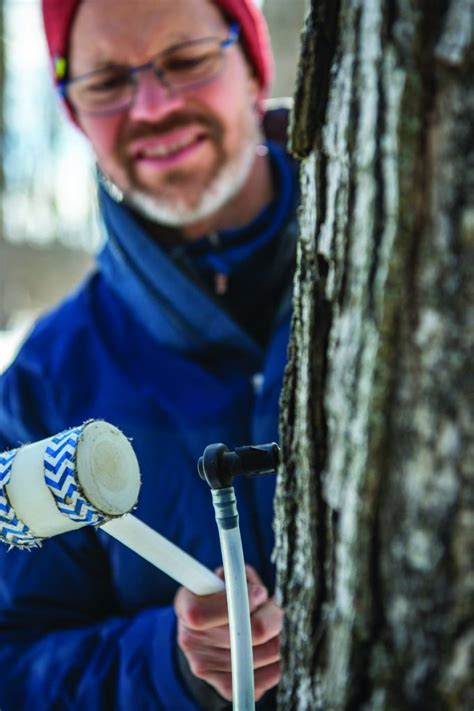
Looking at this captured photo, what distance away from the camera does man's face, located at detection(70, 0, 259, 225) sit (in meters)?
2.24

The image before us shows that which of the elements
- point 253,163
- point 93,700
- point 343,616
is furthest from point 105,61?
point 343,616

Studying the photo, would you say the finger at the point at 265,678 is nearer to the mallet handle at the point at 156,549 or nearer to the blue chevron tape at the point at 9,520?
the mallet handle at the point at 156,549

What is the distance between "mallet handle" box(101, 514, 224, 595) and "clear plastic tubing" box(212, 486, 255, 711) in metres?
0.12

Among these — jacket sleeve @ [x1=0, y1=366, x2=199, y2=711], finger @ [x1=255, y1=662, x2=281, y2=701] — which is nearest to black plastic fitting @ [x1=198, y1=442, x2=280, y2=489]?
finger @ [x1=255, y1=662, x2=281, y2=701]

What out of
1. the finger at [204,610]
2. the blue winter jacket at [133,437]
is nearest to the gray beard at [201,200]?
the blue winter jacket at [133,437]

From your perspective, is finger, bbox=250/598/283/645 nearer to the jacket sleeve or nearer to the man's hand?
the man's hand

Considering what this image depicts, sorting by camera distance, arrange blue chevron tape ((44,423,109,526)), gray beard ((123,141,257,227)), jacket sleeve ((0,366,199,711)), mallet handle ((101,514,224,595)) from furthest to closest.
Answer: gray beard ((123,141,257,227)) → jacket sleeve ((0,366,199,711)) → mallet handle ((101,514,224,595)) → blue chevron tape ((44,423,109,526))

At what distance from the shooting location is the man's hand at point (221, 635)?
1.29 m

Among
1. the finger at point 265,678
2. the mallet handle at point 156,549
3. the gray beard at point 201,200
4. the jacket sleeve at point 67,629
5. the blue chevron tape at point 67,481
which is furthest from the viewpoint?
the gray beard at point 201,200

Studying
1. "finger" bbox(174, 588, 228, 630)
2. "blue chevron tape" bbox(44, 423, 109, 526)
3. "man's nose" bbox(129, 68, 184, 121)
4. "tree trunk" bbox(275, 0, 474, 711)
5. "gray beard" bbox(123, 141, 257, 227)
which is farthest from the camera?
"gray beard" bbox(123, 141, 257, 227)

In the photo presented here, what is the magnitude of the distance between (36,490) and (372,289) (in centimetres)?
52

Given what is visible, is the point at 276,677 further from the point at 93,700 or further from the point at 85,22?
the point at 85,22

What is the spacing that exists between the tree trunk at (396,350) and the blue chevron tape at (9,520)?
0.42 m

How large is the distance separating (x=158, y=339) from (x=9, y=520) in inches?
43.5
